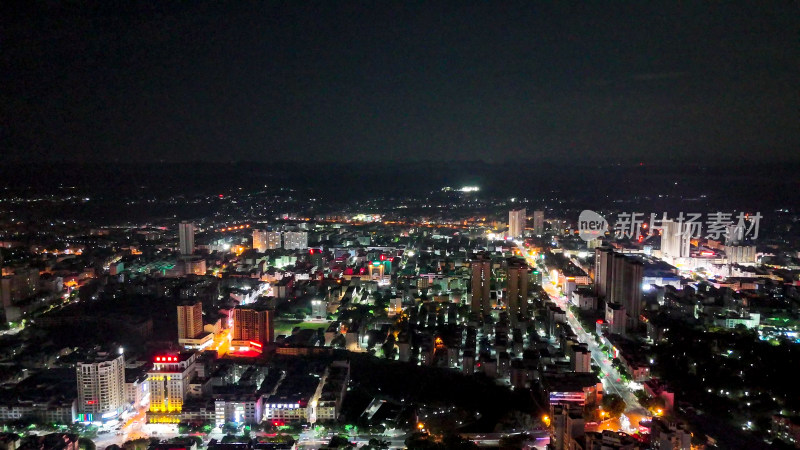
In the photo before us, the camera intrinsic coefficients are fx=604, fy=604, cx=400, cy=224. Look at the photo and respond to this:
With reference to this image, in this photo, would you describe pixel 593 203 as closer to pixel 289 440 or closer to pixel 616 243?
pixel 616 243

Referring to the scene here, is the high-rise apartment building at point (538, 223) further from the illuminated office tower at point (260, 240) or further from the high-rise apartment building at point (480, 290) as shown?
the high-rise apartment building at point (480, 290)

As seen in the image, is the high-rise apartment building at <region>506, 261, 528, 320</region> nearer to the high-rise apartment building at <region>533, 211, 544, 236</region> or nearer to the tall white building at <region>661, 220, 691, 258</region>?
the tall white building at <region>661, 220, 691, 258</region>

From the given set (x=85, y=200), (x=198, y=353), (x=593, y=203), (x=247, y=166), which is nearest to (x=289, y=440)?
(x=198, y=353)

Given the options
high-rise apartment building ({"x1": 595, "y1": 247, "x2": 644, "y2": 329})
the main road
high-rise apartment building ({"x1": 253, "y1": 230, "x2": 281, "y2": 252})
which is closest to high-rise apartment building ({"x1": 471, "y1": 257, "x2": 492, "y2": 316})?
the main road

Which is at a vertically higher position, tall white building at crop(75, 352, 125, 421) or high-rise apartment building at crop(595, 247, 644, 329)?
high-rise apartment building at crop(595, 247, 644, 329)

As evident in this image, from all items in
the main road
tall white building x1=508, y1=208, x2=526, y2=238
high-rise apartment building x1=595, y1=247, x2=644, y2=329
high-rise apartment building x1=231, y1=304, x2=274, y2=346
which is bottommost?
the main road

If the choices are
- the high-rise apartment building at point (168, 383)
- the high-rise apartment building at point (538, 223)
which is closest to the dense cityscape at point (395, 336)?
the high-rise apartment building at point (168, 383)
